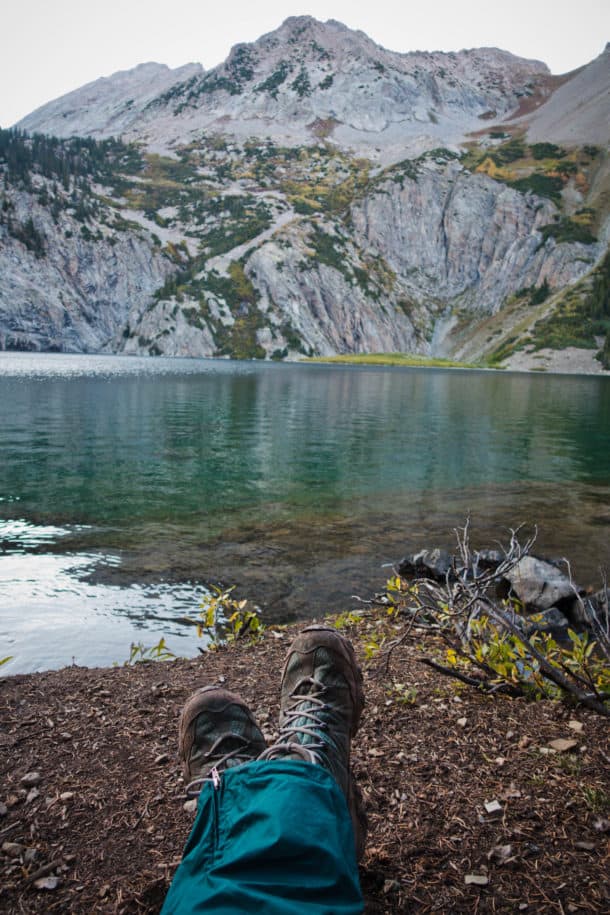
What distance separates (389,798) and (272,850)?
1.99 m

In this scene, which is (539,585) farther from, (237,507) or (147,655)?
(237,507)

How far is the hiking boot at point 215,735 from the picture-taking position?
356 cm

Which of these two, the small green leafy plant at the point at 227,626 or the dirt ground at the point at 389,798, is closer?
the dirt ground at the point at 389,798

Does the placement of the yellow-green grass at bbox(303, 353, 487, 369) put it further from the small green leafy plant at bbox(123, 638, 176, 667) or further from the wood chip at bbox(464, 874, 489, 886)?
the wood chip at bbox(464, 874, 489, 886)

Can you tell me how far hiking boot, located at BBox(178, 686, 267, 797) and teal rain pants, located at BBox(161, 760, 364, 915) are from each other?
3.15 feet

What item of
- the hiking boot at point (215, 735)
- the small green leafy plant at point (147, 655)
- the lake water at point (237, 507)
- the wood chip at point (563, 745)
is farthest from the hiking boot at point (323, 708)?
the lake water at point (237, 507)

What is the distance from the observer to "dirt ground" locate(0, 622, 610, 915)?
3.01 metres

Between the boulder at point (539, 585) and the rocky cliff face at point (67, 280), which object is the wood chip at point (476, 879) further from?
the rocky cliff face at point (67, 280)

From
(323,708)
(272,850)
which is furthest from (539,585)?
(272,850)

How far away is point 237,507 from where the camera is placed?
16891 millimetres

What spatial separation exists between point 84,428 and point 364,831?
103 ft

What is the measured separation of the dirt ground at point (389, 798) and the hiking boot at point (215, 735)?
47 centimetres

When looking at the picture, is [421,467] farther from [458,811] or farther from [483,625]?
[458,811]

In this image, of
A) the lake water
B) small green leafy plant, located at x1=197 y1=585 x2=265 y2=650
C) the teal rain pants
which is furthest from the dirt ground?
the lake water
